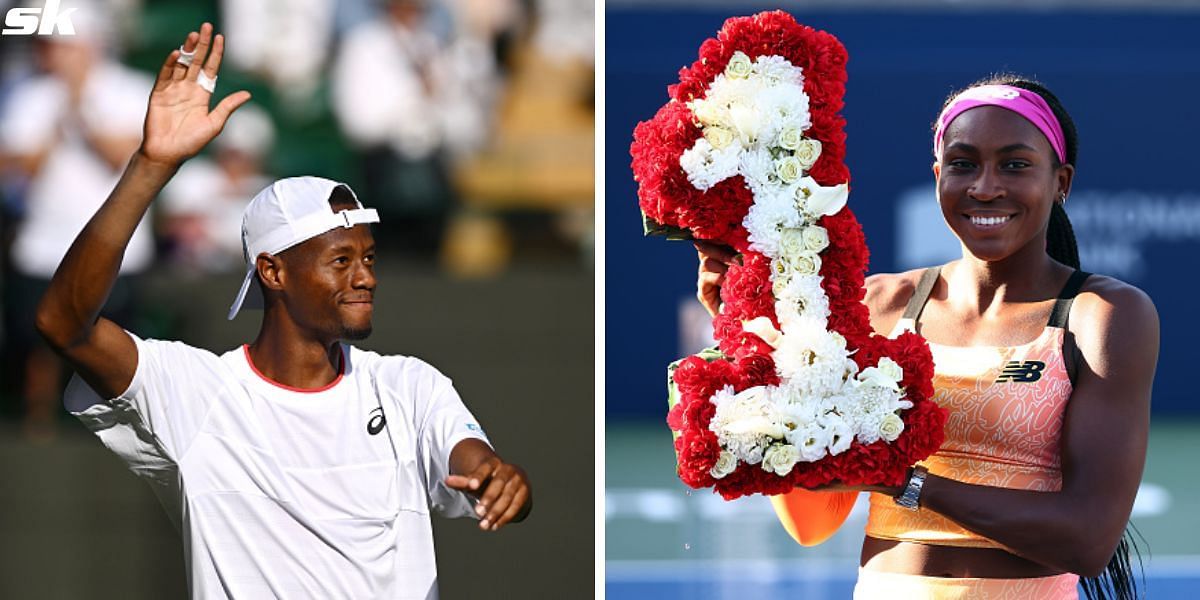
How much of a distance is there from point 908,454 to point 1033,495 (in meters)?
0.24

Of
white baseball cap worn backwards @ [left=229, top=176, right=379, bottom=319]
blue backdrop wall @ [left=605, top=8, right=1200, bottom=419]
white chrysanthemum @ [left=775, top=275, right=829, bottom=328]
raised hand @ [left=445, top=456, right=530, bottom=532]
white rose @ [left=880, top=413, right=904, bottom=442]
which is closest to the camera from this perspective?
white rose @ [left=880, top=413, right=904, bottom=442]

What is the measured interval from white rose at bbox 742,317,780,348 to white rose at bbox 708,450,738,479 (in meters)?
0.23

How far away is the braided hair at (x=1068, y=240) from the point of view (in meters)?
3.11

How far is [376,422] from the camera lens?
3.29 m

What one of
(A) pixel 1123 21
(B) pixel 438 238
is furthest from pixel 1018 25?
(B) pixel 438 238

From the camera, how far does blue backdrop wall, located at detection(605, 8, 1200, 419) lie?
11.7 metres

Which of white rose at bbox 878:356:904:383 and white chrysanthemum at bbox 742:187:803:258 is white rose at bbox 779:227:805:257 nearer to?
white chrysanthemum at bbox 742:187:803:258

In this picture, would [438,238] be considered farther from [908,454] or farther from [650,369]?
[650,369]

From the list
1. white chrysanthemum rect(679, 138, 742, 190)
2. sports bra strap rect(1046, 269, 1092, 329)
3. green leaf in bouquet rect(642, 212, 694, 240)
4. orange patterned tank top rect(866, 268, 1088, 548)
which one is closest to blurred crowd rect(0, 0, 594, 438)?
green leaf in bouquet rect(642, 212, 694, 240)

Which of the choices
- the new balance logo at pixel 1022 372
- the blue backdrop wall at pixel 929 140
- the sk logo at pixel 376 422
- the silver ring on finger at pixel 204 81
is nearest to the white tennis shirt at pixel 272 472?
the sk logo at pixel 376 422

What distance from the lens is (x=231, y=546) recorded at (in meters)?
3.19

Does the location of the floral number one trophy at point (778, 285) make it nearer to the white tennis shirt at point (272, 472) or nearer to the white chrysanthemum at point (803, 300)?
the white chrysanthemum at point (803, 300)

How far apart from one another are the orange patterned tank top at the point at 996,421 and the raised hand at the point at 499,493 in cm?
78

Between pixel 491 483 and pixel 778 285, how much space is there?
0.83 meters
